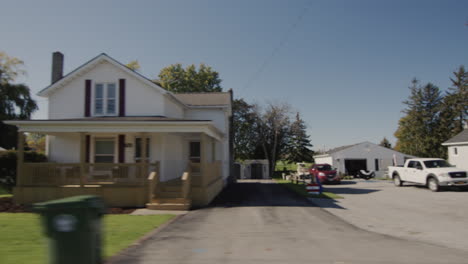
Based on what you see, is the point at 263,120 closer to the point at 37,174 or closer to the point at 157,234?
the point at 37,174

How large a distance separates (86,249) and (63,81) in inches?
554

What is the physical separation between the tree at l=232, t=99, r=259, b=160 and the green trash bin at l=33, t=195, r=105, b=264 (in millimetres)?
36155

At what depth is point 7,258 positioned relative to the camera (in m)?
5.12

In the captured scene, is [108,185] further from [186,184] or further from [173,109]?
[173,109]

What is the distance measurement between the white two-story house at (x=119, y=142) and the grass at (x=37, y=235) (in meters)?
2.64

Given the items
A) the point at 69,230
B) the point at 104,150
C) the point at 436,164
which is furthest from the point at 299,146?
the point at 69,230

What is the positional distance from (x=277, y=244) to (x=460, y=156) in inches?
1083

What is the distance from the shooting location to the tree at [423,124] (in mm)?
47688

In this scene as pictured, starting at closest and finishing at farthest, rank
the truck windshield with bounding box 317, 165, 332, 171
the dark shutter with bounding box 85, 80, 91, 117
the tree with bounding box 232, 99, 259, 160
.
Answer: the dark shutter with bounding box 85, 80, 91, 117 → the truck windshield with bounding box 317, 165, 332, 171 → the tree with bounding box 232, 99, 259, 160

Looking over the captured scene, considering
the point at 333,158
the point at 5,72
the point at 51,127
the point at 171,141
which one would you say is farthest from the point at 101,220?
the point at 5,72

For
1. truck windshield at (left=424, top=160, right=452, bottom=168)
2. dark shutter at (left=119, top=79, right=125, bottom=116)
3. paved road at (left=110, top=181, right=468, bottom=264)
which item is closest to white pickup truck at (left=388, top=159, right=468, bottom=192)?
truck windshield at (left=424, top=160, right=452, bottom=168)

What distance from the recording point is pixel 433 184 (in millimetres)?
16984

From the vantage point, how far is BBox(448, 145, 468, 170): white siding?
25516 mm

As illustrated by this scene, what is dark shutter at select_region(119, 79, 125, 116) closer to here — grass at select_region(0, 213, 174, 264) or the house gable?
the house gable
